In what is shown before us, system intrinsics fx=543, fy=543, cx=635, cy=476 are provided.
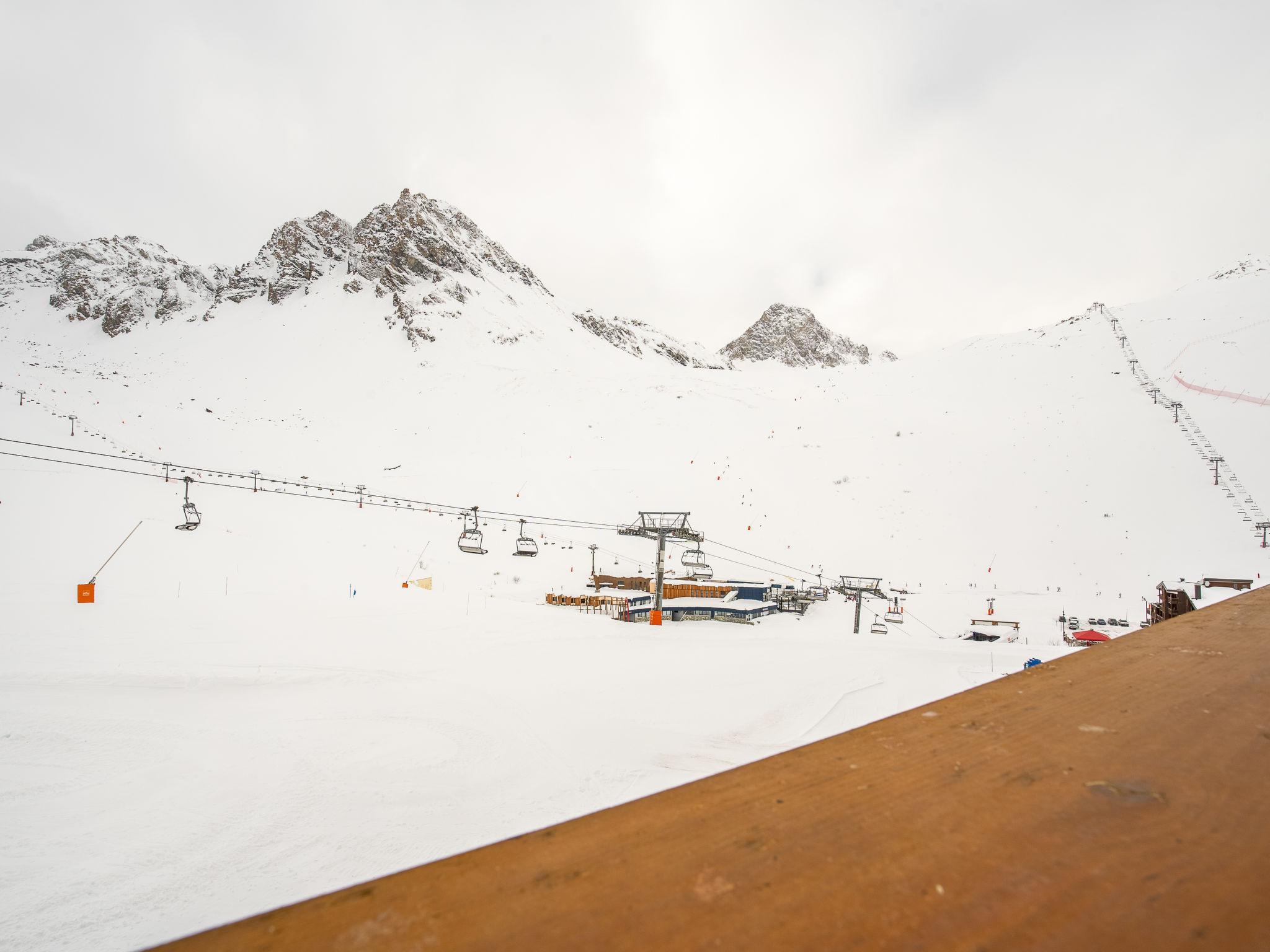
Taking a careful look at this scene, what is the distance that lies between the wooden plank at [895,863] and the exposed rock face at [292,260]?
78.4m

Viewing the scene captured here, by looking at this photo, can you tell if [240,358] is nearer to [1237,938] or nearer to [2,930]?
[2,930]

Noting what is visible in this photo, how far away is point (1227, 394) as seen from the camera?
105 ft

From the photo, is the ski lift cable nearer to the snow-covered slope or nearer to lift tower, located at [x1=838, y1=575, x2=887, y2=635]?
the snow-covered slope

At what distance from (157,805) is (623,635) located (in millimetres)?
11693

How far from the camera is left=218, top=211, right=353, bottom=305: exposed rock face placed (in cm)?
6612

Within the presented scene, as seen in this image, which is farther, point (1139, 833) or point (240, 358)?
point (240, 358)

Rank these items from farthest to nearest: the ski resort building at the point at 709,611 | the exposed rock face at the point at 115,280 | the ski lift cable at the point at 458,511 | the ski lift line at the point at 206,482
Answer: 1. the exposed rock face at the point at 115,280
2. the ski lift cable at the point at 458,511
3. the ski resort building at the point at 709,611
4. the ski lift line at the point at 206,482

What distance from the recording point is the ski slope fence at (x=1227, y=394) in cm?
3059

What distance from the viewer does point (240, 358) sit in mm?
52250

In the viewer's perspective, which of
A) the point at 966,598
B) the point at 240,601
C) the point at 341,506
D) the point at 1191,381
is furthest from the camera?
the point at 1191,381

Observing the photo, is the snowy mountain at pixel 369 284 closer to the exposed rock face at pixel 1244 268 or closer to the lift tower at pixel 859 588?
the lift tower at pixel 859 588

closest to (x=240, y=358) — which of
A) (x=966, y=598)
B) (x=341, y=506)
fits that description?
(x=341, y=506)

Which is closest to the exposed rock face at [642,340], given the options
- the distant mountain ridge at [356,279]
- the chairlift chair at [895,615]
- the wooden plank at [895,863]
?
the distant mountain ridge at [356,279]

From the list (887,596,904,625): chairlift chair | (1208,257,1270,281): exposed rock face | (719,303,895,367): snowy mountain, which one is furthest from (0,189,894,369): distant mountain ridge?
(1208,257,1270,281): exposed rock face
